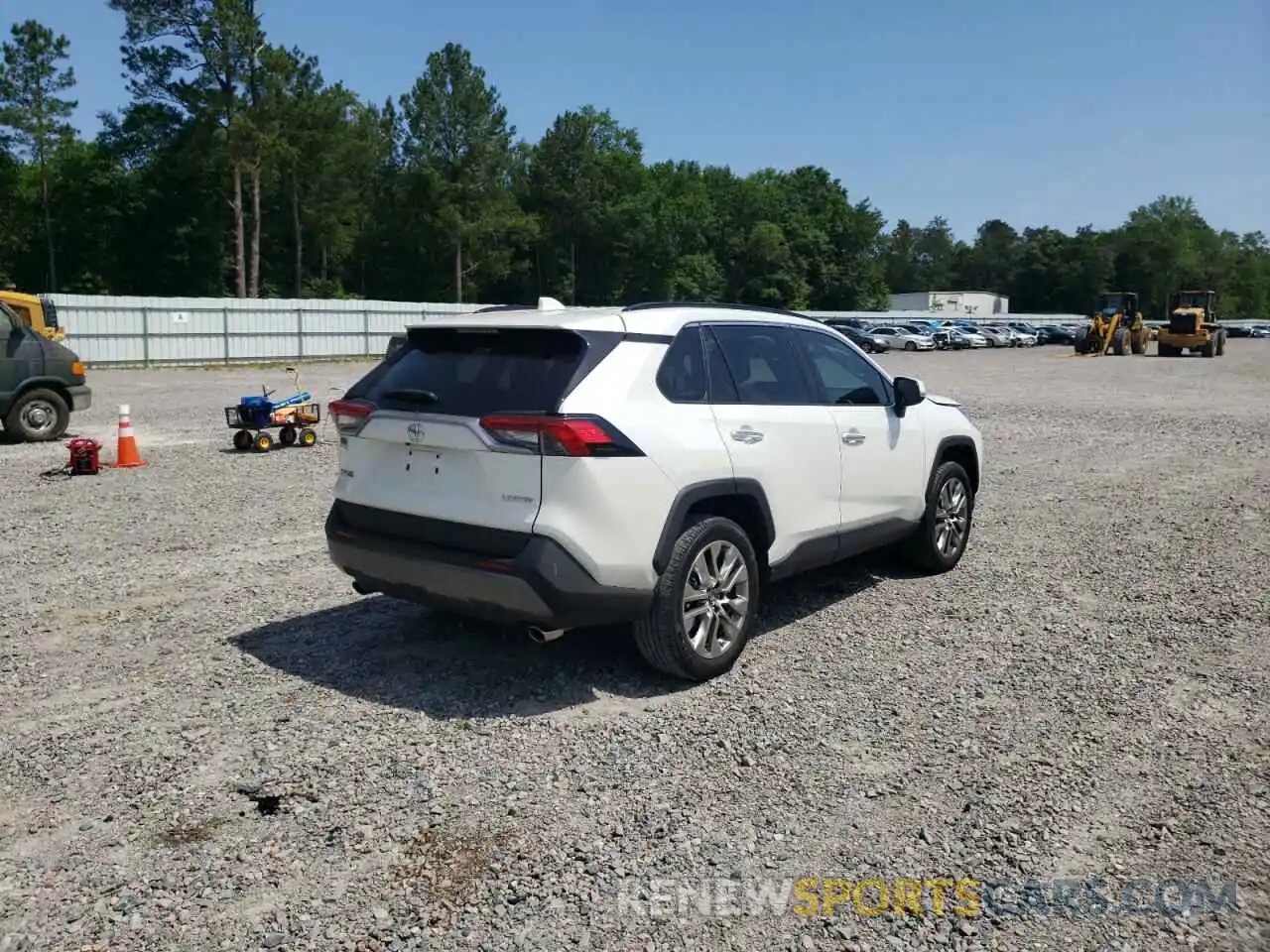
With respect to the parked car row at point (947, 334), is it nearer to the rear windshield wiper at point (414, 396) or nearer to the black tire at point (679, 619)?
the black tire at point (679, 619)

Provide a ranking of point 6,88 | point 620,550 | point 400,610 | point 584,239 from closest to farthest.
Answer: point 620,550 < point 400,610 < point 6,88 < point 584,239

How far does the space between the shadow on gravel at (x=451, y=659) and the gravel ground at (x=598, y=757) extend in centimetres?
2

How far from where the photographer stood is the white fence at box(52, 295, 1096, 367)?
32781 millimetres

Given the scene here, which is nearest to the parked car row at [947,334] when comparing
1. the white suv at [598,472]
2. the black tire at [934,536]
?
the black tire at [934,536]

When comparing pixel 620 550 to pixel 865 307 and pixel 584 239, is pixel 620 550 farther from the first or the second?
pixel 865 307

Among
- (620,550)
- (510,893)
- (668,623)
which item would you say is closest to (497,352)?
(620,550)

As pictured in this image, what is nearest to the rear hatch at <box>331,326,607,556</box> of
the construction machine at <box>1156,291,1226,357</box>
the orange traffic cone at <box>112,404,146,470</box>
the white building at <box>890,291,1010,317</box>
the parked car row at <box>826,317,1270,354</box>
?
the orange traffic cone at <box>112,404,146,470</box>

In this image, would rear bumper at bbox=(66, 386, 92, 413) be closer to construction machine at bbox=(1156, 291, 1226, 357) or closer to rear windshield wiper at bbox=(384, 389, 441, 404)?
rear windshield wiper at bbox=(384, 389, 441, 404)

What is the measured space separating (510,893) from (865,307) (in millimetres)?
106957

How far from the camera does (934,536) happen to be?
23.1 ft

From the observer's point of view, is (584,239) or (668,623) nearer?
(668,623)

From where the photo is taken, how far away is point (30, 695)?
494cm

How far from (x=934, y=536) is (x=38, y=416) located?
1206 centimetres

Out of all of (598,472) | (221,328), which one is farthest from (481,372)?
(221,328)
